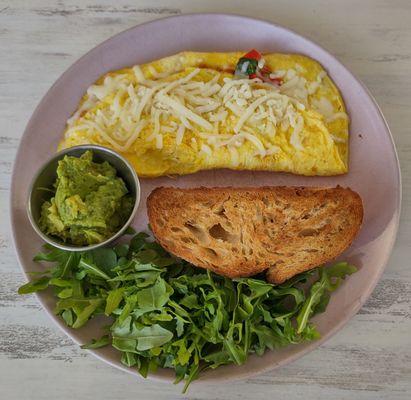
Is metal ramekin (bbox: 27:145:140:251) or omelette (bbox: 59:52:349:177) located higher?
omelette (bbox: 59:52:349:177)

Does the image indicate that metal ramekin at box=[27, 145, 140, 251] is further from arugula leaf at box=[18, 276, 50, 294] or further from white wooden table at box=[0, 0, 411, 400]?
white wooden table at box=[0, 0, 411, 400]

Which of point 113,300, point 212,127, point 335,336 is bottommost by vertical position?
point 335,336

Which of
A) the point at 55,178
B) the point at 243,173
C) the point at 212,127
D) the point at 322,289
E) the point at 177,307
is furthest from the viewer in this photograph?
the point at 243,173

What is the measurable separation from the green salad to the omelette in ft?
1.65

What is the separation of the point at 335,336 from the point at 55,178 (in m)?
1.50

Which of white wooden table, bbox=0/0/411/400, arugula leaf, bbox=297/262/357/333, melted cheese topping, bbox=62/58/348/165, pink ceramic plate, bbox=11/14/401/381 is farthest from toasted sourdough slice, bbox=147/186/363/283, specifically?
white wooden table, bbox=0/0/411/400

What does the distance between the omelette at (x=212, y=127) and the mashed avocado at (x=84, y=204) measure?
244 mm

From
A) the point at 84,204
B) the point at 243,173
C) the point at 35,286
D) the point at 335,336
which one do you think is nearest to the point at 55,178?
the point at 84,204

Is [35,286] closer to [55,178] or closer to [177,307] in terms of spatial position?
[55,178]

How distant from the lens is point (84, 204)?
2418 mm

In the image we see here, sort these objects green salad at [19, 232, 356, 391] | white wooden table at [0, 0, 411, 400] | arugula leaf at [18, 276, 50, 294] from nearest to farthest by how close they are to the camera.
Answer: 1. green salad at [19, 232, 356, 391]
2. arugula leaf at [18, 276, 50, 294]
3. white wooden table at [0, 0, 411, 400]

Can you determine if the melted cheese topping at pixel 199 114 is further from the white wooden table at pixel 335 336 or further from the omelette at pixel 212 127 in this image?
the white wooden table at pixel 335 336

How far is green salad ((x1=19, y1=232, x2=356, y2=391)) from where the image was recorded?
2416 mm

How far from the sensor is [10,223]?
2799 mm
